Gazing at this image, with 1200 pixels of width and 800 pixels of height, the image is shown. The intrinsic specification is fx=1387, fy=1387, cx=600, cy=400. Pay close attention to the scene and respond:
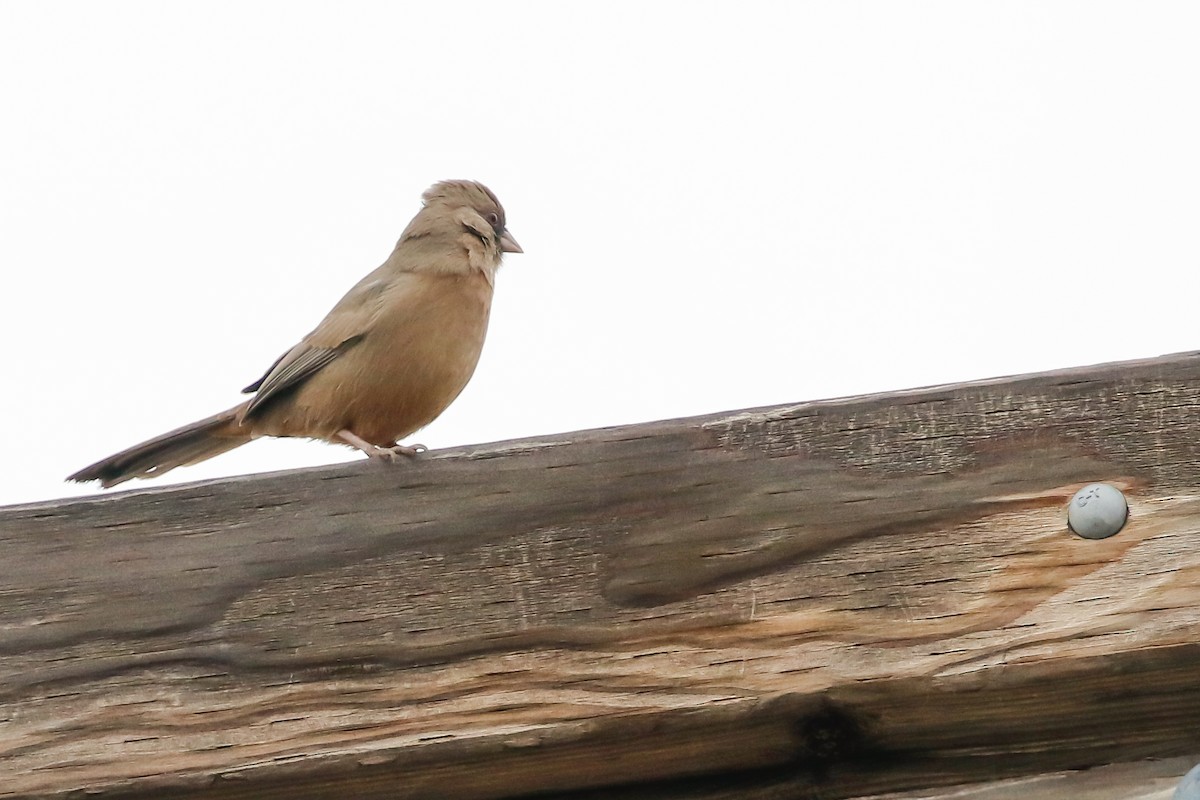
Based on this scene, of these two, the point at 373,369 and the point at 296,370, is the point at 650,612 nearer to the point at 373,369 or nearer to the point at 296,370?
the point at 373,369

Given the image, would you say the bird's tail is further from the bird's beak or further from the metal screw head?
the metal screw head

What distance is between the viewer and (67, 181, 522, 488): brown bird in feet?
12.0

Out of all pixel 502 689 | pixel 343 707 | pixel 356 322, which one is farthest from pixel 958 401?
pixel 356 322

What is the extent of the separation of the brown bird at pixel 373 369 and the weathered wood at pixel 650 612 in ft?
6.41

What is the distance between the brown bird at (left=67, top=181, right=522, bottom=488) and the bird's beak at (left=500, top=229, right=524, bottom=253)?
0.17m

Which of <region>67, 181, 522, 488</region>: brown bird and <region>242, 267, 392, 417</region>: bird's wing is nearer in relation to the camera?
<region>67, 181, 522, 488</region>: brown bird

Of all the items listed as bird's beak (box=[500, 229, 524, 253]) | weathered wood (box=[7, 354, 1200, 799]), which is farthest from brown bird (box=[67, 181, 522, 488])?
weathered wood (box=[7, 354, 1200, 799])

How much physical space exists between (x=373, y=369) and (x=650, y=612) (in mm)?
2272

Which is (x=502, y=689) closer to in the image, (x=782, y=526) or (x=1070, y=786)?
(x=782, y=526)

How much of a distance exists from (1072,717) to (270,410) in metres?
2.81

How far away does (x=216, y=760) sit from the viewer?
1475 millimetres

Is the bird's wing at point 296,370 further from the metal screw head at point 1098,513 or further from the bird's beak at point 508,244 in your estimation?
the metal screw head at point 1098,513

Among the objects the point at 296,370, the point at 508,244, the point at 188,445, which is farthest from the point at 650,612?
the point at 508,244

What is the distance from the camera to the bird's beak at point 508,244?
4.40 metres
